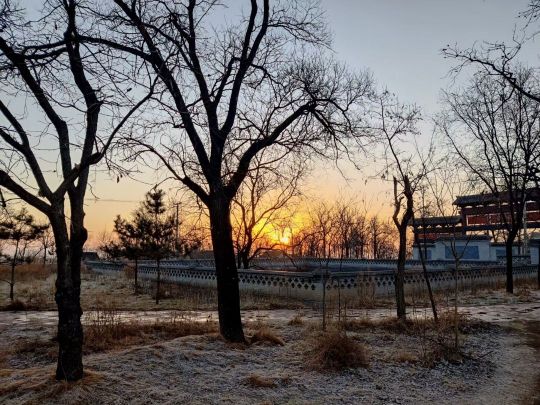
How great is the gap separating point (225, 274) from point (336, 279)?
28.8 ft

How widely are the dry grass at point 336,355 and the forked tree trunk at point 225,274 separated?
1.52 meters

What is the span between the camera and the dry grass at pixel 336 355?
662cm

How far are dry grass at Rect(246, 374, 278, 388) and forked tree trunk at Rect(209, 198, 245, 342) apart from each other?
2050 mm

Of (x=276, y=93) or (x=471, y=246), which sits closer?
(x=276, y=93)

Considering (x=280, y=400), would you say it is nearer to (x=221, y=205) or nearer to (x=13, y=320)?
(x=221, y=205)

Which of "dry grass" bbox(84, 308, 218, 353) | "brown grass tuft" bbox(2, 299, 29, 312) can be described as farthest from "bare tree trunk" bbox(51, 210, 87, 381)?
"brown grass tuft" bbox(2, 299, 29, 312)

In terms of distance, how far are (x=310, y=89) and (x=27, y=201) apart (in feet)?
19.8

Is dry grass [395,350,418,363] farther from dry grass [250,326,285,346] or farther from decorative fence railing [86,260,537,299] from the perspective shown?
decorative fence railing [86,260,537,299]

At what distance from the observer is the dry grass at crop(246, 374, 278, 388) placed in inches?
224

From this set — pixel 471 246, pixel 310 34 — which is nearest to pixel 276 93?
pixel 310 34

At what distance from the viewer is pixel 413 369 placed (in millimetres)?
6820

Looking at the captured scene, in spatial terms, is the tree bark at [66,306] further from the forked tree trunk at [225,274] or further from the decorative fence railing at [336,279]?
the decorative fence railing at [336,279]

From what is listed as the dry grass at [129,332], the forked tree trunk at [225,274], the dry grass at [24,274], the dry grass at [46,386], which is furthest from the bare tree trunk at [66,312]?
the dry grass at [24,274]

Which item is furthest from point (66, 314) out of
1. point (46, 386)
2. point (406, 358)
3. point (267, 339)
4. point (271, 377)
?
point (406, 358)
